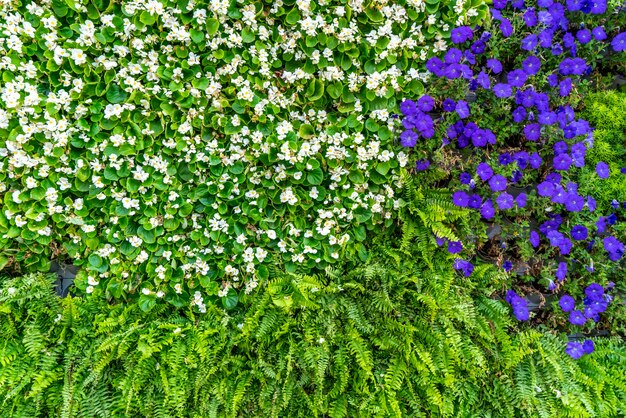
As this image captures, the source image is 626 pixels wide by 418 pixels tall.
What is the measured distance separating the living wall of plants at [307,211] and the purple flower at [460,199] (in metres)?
0.01

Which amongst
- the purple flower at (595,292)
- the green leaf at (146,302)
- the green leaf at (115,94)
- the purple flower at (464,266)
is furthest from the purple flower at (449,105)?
the green leaf at (146,302)

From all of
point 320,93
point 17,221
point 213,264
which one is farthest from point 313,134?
point 17,221

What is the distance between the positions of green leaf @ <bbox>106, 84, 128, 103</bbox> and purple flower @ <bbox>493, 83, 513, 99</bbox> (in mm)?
2491

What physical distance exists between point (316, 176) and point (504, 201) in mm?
1293

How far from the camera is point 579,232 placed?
311cm

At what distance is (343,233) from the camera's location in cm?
313

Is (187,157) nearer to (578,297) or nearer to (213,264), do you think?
(213,264)

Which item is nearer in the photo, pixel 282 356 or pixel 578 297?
pixel 282 356

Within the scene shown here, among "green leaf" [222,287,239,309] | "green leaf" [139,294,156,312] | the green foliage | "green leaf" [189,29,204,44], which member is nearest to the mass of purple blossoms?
the green foliage

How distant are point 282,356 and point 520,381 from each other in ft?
5.13

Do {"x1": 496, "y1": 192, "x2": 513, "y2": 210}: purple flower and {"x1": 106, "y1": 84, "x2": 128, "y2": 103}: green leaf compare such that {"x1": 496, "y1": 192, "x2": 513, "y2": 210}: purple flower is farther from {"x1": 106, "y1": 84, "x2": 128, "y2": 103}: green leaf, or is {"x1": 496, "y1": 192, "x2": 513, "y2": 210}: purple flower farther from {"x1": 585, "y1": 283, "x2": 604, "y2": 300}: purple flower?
{"x1": 106, "y1": 84, "x2": 128, "y2": 103}: green leaf

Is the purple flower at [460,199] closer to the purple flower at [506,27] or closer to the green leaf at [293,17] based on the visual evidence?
the purple flower at [506,27]

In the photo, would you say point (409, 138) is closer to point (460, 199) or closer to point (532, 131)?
point (460, 199)

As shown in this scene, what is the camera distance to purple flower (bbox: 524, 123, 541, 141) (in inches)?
121
